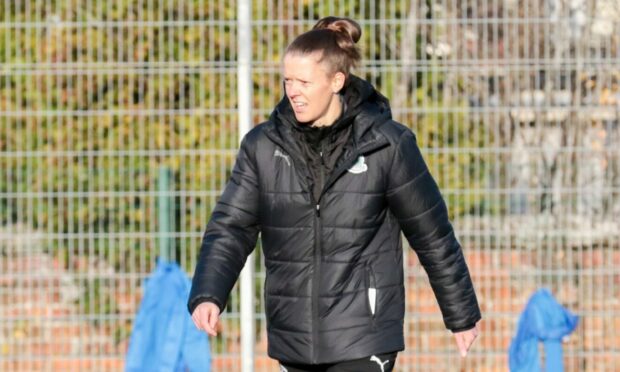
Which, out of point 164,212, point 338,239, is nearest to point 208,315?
point 338,239

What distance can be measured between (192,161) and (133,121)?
1.29ft

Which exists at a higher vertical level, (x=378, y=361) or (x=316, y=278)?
(x=316, y=278)

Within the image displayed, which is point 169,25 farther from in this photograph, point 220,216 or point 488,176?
point 220,216

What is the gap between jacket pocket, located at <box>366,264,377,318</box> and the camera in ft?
14.7

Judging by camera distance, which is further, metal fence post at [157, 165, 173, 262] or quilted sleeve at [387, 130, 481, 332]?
metal fence post at [157, 165, 173, 262]

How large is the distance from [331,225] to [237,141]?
9.30ft

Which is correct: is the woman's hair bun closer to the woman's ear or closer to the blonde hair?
the blonde hair

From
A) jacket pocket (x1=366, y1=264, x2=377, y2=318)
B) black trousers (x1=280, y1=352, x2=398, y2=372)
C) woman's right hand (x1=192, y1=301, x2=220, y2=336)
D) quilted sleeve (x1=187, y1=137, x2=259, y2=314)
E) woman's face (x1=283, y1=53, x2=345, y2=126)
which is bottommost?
black trousers (x1=280, y1=352, x2=398, y2=372)

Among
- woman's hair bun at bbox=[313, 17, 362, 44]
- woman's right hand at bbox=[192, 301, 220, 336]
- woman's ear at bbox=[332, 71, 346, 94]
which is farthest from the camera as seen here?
woman's hair bun at bbox=[313, 17, 362, 44]

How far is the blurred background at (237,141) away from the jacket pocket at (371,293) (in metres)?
2.71

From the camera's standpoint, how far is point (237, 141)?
23.8 feet

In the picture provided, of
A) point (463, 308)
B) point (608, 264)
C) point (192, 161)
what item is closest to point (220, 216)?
point (463, 308)

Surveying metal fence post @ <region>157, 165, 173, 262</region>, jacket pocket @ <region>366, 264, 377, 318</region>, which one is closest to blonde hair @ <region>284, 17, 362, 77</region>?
jacket pocket @ <region>366, 264, 377, 318</region>

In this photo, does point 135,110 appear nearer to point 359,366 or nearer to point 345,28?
point 345,28
